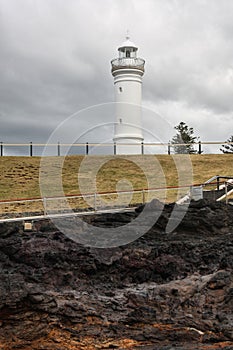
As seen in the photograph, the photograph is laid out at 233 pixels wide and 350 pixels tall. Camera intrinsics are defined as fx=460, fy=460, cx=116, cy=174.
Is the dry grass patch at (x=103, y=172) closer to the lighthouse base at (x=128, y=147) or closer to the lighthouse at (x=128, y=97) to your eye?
the lighthouse base at (x=128, y=147)

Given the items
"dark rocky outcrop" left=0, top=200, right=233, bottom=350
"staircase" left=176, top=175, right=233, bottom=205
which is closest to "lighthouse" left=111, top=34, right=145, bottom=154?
"staircase" left=176, top=175, right=233, bottom=205

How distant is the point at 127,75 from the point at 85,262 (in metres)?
28.8

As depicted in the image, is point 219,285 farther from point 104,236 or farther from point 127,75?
point 127,75

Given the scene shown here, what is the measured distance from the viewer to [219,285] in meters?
7.56

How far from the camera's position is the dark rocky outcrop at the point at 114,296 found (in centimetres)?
658

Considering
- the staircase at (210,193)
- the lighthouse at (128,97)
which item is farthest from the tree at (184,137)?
the staircase at (210,193)

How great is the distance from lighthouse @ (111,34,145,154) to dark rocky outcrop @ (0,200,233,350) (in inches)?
985

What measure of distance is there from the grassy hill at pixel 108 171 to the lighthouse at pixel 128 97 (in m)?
1.90

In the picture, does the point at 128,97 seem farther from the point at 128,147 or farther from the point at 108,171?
the point at 108,171

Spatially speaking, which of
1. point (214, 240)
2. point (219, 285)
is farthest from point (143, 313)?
point (214, 240)

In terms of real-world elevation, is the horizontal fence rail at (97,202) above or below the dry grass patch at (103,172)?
below

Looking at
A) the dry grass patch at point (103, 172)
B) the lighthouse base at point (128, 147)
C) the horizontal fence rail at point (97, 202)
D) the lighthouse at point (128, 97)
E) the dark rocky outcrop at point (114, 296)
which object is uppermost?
the lighthouse at point (128, 97)

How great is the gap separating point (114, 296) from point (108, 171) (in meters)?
23.2

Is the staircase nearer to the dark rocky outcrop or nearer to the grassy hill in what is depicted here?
the grassy hill
